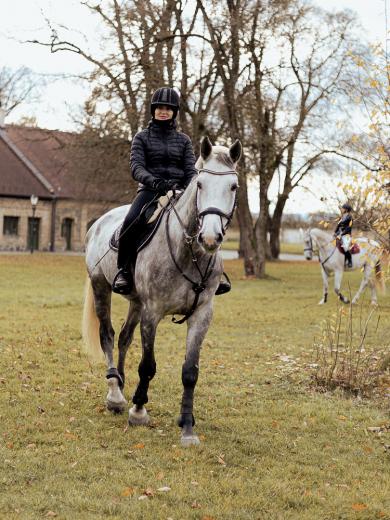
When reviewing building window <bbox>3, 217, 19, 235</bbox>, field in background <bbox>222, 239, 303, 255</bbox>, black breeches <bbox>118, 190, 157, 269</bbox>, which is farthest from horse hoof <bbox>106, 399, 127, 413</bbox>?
field in background <bbox>222, 239, 303, 255</bbox>

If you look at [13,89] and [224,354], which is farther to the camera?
[13,89]

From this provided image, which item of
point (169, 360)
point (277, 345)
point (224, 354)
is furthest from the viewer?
point (277, 345)

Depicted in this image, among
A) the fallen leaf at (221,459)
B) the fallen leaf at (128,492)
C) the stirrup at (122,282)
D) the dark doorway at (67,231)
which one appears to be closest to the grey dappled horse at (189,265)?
the stirrup at (122,282)

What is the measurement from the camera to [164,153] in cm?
673

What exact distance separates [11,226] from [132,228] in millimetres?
43583

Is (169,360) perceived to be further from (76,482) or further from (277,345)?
(76,482)

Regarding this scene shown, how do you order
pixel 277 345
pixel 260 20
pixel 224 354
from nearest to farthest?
pixel 224 354
pixel 277 345
pixel 260 20

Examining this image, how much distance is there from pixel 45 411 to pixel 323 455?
2.89m

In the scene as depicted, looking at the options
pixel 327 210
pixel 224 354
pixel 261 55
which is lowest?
pixel 224 354

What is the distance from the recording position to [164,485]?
5043 mm

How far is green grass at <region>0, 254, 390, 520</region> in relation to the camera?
15.5 feet

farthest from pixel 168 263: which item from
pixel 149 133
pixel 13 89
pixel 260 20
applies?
pixel 13 89

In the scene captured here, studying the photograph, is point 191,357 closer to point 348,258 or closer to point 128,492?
point 128,492

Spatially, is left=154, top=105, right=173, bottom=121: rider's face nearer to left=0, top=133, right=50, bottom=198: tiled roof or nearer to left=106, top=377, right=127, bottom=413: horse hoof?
left=106, top=377, right=127, bottom=413: horse hoof
